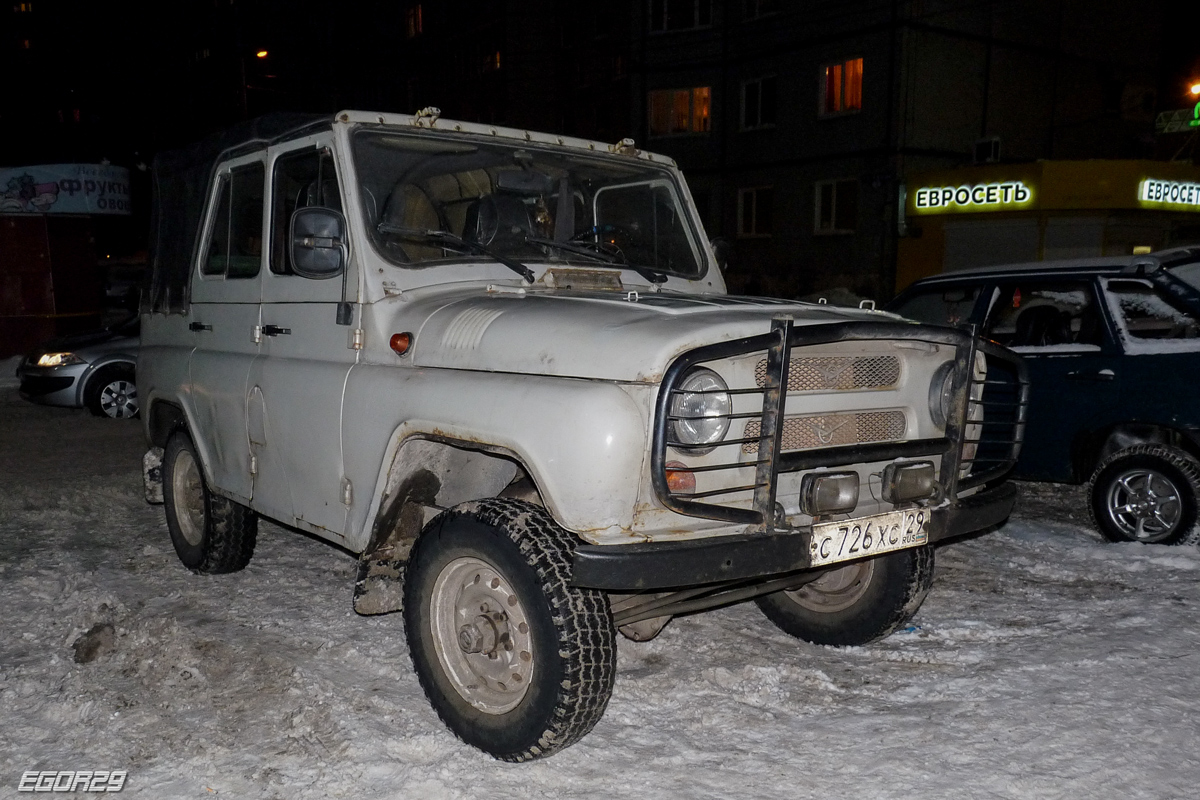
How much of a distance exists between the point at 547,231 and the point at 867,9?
2160cm

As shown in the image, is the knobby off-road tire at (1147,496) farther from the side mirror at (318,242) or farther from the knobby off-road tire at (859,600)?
the side mirror at (318,242)

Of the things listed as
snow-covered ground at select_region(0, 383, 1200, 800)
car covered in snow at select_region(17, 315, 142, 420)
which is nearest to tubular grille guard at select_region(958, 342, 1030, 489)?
snow-covered ground at select_region(0, 383, 1200, 800)

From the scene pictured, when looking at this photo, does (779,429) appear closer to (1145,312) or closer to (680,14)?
(1145,312)

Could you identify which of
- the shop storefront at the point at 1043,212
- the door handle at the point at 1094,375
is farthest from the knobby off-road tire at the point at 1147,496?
the shop storefront at the point at 1043,212

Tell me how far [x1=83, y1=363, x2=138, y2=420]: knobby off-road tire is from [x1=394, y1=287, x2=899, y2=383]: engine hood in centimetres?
969

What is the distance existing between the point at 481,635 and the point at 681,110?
26466mm

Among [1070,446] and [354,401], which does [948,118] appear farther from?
[354,401]

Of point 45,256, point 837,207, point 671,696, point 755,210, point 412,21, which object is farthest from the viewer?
point 412,21

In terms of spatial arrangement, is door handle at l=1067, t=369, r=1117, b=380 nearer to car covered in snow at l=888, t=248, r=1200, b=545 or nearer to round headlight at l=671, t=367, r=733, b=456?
car covered in snow at l=888, t=248, r=1200, b=545

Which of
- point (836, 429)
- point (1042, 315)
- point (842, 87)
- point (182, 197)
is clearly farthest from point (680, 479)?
point (842, 87)

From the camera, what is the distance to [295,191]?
14.8 ft

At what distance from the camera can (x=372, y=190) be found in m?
4.10

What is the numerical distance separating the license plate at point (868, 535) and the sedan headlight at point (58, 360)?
1129 cm

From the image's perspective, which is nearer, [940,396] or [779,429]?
[779,429]
